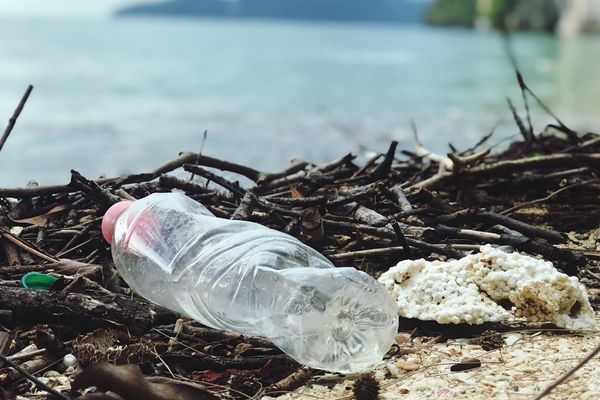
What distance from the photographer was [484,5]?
81.7m

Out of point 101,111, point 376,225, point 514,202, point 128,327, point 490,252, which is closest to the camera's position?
point 128,327

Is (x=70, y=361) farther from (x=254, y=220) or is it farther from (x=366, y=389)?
(x=254, y=220)

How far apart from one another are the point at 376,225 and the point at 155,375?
1028mm

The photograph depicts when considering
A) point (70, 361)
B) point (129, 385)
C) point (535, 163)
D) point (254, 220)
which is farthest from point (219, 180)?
point (535, 163)

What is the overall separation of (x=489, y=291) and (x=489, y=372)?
375mm

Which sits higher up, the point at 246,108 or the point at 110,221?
the point at 110,221

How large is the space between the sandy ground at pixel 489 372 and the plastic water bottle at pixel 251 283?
8 centimetres

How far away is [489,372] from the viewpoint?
205cm

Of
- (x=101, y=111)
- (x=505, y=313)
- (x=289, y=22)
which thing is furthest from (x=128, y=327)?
(x=289, y=22)

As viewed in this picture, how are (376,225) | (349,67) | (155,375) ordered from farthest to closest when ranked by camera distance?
1. (349,67)
2. (376,225)
3. (155,375)

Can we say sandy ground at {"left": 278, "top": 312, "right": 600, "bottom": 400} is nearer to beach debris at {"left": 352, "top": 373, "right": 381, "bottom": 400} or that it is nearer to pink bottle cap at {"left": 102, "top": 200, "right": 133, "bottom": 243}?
beach debris at {"left": 352, "top": 373, "right": 381, "bottom": 400}

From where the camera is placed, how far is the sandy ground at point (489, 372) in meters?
1.93

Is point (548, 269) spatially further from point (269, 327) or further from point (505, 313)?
point (269, 327)

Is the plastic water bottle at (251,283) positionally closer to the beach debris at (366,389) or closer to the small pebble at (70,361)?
the beach debris at (366,389)
